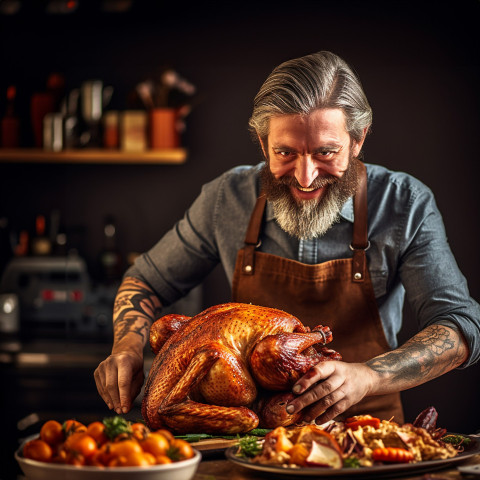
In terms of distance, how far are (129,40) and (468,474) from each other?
3288mm

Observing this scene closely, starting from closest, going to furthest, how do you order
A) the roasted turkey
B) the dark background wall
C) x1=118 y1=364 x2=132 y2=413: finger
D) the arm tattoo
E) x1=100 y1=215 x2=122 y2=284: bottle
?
the roasted turkey < x1=118 y1=364 x2=132 y2=413: finger < the arm tattoo < the dark background wall < x1=100 y1=215 x2=122 y2=284: bottle

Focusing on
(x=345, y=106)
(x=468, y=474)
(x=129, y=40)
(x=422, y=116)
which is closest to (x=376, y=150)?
(x=422, y=116)

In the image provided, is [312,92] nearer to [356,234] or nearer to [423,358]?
[356,234]

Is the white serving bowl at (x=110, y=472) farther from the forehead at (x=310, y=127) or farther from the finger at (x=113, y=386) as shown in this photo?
the forehead at (x=310, y=127)

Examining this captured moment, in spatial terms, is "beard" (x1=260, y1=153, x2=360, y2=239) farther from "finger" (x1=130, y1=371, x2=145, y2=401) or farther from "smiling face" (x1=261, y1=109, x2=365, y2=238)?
"finger" (x1=130, y1=371, x2=145, y2=401)

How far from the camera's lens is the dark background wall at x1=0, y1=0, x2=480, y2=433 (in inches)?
132

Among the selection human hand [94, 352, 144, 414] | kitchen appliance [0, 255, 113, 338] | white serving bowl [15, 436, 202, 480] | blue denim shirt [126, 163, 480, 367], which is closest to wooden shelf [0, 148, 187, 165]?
kitchen appliance [0, 255, 113, 338]

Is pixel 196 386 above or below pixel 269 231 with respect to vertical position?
below

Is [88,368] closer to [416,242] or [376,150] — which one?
[376,150]

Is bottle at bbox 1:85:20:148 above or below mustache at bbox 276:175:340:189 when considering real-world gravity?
above

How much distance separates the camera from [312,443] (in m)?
1.04

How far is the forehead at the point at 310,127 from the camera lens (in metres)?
1.51

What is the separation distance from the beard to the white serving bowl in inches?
32.8

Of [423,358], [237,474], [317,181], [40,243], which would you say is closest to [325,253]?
[317,181]
